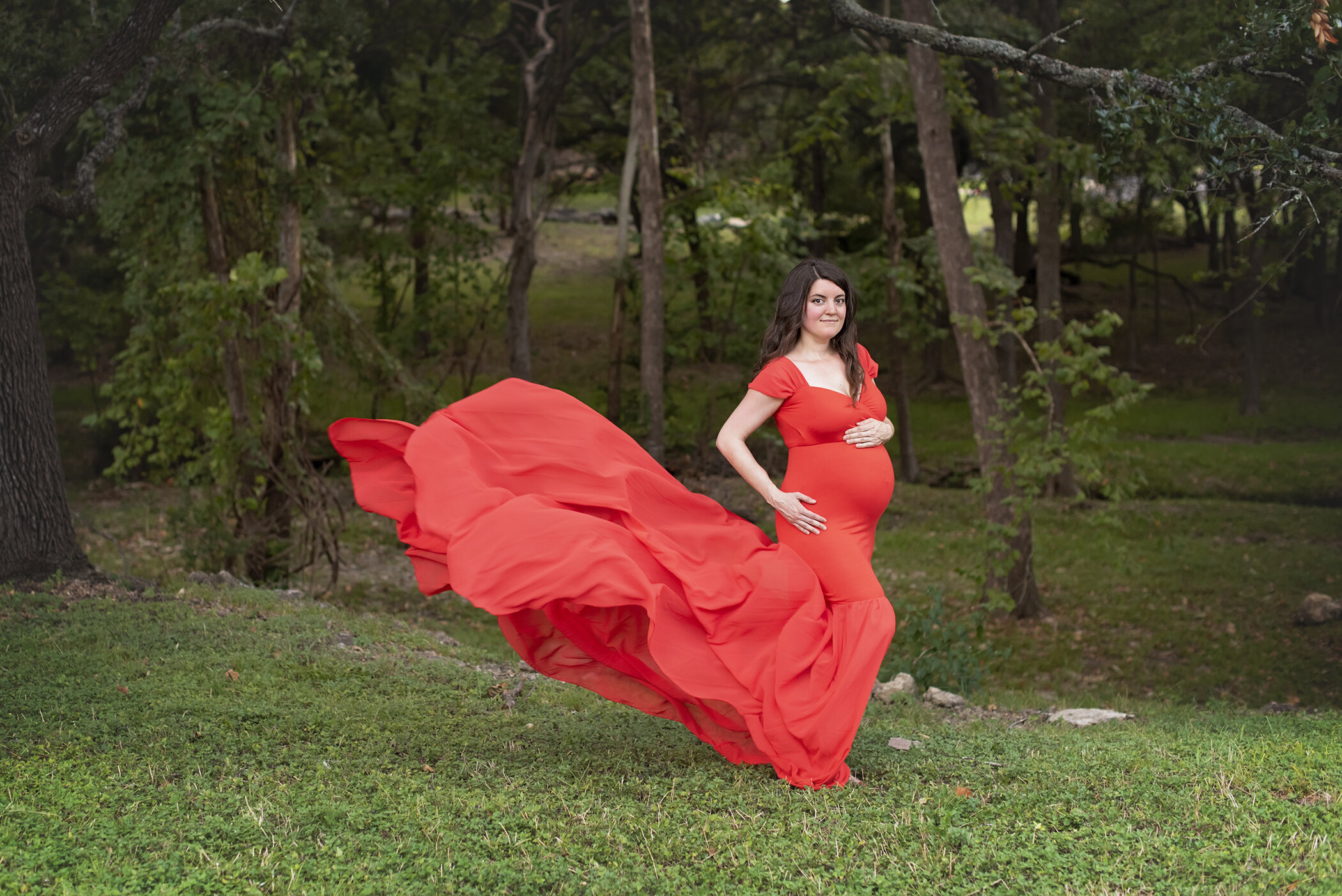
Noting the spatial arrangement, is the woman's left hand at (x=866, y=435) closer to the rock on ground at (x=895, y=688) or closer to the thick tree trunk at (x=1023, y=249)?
the rock on ground at (x=895, y=688)

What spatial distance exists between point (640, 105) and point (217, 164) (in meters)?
5.87

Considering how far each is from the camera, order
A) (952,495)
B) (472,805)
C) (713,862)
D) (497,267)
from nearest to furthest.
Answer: (713,862)
(472,805)
(952,495)
(497,267)

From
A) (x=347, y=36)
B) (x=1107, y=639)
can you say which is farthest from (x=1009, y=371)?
(x=347, y=36)

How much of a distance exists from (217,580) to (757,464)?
6.35 m

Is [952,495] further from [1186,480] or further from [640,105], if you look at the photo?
[640,105]

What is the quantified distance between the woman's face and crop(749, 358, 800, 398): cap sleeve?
218mm

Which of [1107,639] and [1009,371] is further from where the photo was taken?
[1009,371]

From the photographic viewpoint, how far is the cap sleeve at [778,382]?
4547 millimetres

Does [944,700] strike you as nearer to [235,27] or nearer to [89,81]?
[89,81]

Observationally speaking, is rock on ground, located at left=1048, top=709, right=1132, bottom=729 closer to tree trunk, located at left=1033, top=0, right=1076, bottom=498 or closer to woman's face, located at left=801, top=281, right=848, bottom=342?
woman's face, located at left=801, top=281, right=848, bottom=342

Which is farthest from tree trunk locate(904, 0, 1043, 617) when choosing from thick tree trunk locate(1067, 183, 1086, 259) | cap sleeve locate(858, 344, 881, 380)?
thick tree trunk locate(1067, 183, 1086, 259)

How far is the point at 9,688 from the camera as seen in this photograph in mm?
5414

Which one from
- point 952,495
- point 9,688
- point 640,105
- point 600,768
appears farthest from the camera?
point 952,495

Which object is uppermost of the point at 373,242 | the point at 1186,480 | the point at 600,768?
the point at 373,242
